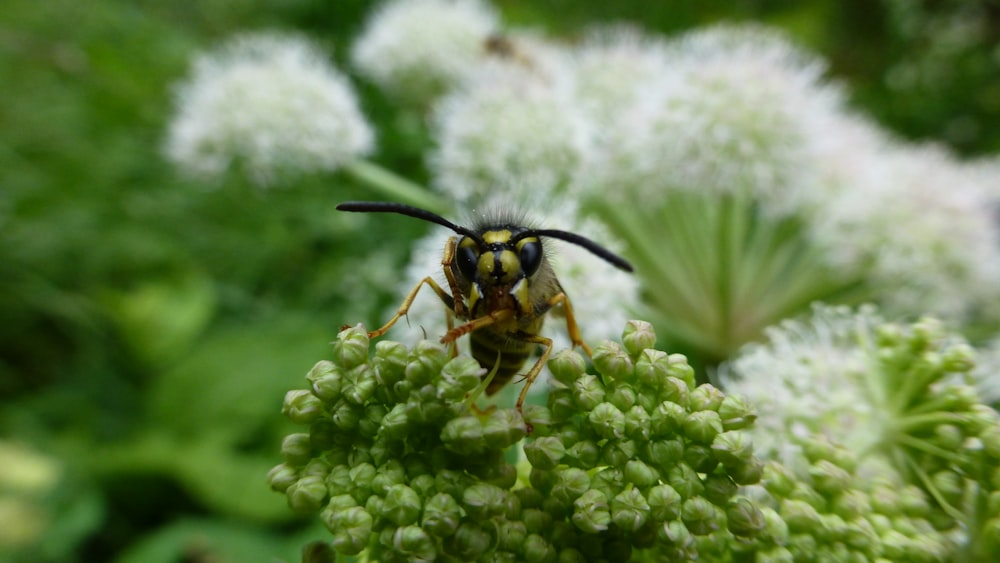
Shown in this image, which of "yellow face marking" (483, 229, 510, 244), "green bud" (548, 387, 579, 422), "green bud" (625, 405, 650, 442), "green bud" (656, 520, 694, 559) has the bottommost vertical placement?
"green bud" (656, 520, 694, 559)

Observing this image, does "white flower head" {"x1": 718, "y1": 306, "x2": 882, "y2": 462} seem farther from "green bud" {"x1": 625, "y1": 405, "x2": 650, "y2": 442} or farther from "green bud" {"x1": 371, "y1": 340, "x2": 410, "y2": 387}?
"green bud" {"x1": 371, "y1": 340, "x2": 410, "y2": 387}

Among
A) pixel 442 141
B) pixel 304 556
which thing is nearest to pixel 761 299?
pixel 442 141

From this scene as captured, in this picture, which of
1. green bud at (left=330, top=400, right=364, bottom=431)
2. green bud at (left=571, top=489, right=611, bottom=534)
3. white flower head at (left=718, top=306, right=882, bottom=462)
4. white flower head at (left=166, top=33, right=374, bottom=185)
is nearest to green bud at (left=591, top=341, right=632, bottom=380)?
green bud at (left=571, top=489, right=611, bottom=534)

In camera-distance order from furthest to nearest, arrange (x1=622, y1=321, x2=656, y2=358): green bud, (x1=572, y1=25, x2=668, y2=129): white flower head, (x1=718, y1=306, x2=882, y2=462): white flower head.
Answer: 1. (x1=572, y1=25, x2=668, y2=129): white flower head
2. (x1=718, y1=306, x2=882, y2=462): white flower head
3. (x1=622, y1=321, x2=656, y2=358): green bud

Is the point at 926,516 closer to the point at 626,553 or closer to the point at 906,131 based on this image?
the point at 626,553

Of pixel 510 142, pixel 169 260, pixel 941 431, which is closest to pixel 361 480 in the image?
pixel 941 431

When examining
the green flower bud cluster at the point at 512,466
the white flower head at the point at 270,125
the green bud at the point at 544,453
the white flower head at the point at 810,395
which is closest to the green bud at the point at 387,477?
the green flower bud cluster at the point at 512,466

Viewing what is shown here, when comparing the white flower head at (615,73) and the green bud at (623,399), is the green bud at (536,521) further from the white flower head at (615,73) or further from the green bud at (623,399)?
the white flower head at (615,73)
